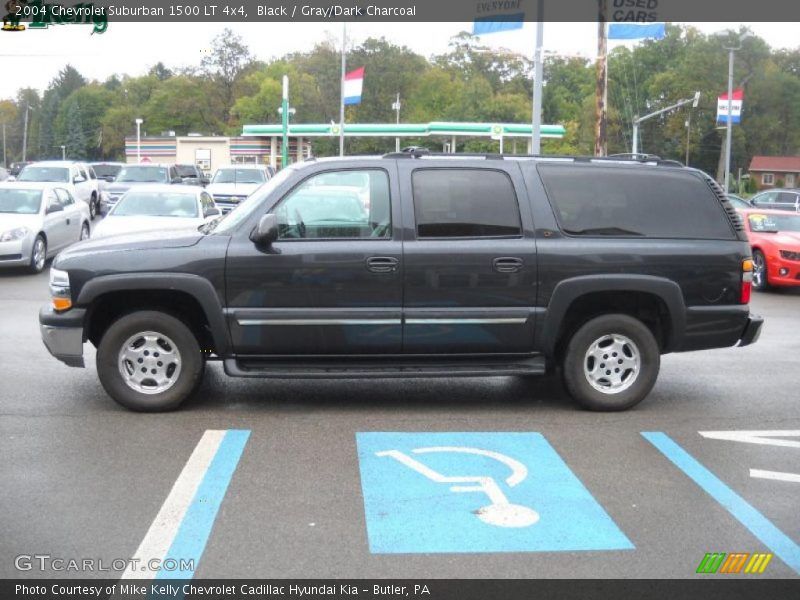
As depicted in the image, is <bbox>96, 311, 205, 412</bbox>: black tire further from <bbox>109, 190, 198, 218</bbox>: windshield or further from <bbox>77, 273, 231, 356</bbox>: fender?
<bbox>109, 190, 198, 218</bbox>: windshield

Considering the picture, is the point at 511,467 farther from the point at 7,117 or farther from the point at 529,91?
the point at 7,117

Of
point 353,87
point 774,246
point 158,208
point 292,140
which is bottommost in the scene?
point 774,246

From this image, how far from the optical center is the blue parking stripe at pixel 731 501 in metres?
4.77

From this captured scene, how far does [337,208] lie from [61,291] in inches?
86.4

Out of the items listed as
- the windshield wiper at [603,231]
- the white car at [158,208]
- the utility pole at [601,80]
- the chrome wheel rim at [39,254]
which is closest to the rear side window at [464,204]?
the windshield wiper at [603,231]

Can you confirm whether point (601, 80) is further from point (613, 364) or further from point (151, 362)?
point (151, 362)

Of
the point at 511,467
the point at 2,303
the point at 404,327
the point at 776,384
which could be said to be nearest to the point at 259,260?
the point at 404,327

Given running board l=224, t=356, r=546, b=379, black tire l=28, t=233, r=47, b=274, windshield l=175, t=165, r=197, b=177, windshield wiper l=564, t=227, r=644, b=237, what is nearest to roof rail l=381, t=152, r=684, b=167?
windshield wiper l=564, t=227, r=644, b=237

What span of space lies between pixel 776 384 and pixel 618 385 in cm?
209

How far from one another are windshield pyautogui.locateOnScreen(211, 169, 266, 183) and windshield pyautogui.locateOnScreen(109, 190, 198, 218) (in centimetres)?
1281

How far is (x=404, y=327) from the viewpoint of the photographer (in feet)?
23.6

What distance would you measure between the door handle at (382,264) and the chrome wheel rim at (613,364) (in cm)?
174

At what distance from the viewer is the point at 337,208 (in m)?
7.32

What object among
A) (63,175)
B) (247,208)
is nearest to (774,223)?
(247,208)
